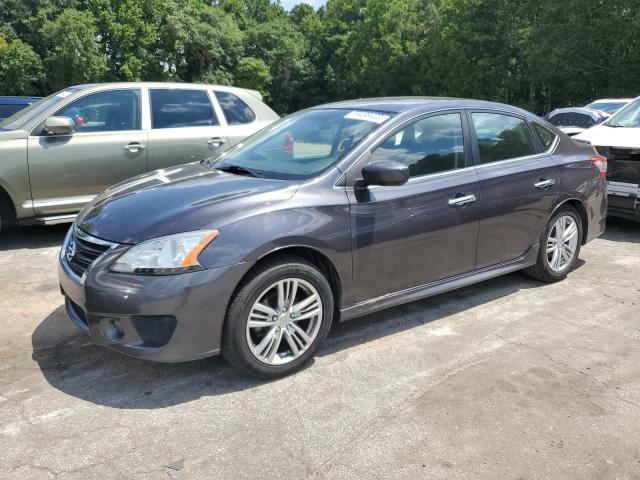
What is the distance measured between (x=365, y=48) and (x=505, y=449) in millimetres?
54263

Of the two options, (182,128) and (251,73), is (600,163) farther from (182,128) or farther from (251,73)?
(251,73)

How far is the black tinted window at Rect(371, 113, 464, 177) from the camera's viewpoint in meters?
3.88

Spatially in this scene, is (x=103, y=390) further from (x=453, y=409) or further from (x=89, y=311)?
(x=453, y=409)

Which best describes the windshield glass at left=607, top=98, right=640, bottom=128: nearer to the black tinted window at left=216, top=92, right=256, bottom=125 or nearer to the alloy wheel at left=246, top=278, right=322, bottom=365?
the black tinted window at left=216, top=92, right=256, bottom=125

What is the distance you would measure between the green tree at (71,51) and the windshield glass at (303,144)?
1447 inches

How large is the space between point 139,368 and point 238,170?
1.48m

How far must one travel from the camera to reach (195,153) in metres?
6.75

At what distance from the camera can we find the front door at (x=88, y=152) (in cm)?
597

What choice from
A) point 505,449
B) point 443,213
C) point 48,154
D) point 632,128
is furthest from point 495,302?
point 48,154

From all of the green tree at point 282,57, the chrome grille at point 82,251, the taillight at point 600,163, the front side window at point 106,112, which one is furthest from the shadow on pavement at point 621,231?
the green tree at point 282,57

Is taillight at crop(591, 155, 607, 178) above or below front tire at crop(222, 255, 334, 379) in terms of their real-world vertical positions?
above

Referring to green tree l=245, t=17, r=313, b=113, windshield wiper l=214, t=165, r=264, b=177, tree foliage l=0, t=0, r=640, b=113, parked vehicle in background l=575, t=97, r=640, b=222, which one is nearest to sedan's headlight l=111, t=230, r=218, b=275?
windshield wiper l=214, t=165, r=264, b=177

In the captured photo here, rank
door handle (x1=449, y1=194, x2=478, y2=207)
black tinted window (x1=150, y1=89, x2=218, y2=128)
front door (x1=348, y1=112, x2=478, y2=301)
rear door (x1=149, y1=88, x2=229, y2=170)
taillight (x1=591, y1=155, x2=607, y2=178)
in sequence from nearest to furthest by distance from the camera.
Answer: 1. front door (x1=348, y1=112, x2=478, y2=301)
2. door handle (x1=449, y1=194, x2=478, y2=207)
3. taillight (x1=591, y1=155, x2=607, y2=178)
4. rear door (x1=149, y1=88, x2=229, y2=170)
5. black tinted window (x1=150, y1=89, x2=218, y2=128)

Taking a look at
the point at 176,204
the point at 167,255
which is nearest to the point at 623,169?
the point at 176,204
